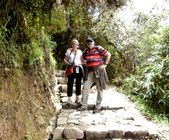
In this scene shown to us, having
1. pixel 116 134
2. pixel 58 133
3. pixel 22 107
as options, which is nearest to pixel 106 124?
pixel 116 134

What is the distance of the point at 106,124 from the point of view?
6.50 meters

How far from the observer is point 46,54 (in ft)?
26.1

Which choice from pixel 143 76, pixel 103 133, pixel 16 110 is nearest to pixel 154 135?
pixel 103 133

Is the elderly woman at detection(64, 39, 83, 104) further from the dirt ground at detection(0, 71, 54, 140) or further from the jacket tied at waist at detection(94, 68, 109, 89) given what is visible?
the dirt ground at detection(0, 71, 54, 140)

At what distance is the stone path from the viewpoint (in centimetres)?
589

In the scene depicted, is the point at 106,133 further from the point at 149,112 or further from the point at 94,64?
the point at 149,112

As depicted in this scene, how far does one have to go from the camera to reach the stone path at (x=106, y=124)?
589 cm

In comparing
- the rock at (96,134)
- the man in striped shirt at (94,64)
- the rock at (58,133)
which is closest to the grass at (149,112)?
the man in striped shirt at (94,64)

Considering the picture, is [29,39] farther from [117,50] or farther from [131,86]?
[117,50]

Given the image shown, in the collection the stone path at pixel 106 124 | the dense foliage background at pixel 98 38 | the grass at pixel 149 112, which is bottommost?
the grass at pixel 149 112

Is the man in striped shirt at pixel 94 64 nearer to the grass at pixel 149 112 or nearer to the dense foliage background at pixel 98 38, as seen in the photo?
the dense foliage background at pixel 98 38

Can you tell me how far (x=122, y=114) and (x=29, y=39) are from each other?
9.50 ft

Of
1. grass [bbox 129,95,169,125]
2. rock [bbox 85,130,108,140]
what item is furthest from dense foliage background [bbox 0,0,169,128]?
rock [bbox 85,130,108,140]

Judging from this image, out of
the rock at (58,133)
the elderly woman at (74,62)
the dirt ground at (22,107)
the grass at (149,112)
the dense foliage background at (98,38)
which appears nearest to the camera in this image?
the dirt ground at (22,107)
